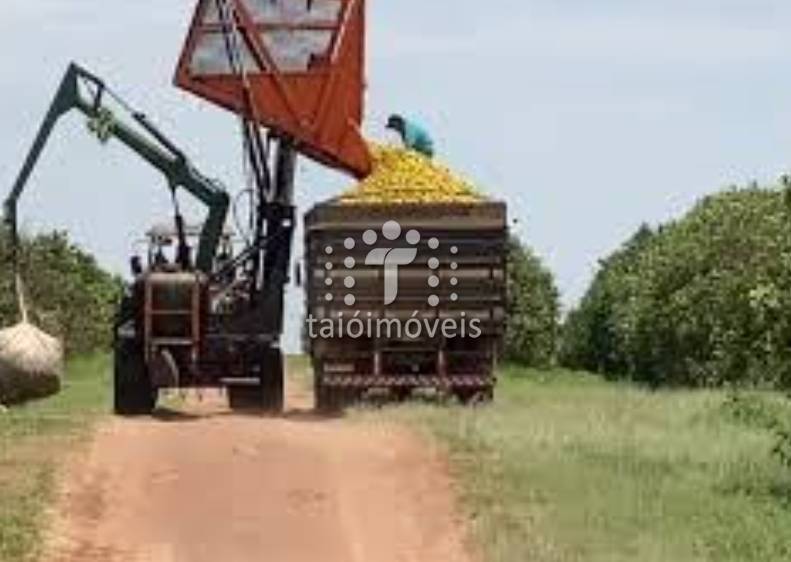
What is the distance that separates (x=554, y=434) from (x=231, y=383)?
216 inches

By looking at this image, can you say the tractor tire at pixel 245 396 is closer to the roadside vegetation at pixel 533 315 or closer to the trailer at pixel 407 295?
the trailer at pixel 407 295

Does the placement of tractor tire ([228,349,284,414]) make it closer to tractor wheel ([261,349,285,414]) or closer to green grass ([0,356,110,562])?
tractor wheel ([261,349,285,414])

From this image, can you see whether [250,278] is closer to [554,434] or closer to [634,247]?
[554,434]

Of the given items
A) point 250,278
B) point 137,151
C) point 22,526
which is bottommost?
point 22,526

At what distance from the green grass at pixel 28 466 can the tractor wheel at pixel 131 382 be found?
3.27 feet

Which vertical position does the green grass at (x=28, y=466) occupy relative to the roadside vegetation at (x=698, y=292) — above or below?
below

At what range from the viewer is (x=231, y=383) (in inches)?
937

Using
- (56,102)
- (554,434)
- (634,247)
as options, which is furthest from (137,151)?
(634,247)

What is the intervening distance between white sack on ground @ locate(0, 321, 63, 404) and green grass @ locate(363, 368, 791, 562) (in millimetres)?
7298

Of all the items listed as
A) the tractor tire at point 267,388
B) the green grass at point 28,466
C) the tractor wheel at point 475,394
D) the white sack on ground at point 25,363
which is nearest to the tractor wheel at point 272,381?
the tractor tire at point 267,388

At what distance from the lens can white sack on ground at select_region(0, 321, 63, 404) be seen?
1089 inches

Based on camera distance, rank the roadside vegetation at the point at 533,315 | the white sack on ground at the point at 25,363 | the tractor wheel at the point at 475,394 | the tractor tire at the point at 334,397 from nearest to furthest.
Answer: the tractor wheel at the point at 475,394
the tractor tire at the point at 334,397
the white sack on ground at the point at 25,363
the roadside vegetation at the point at 533,315

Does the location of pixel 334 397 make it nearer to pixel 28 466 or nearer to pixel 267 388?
pixel 267 388

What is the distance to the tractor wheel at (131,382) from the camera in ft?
77.2
